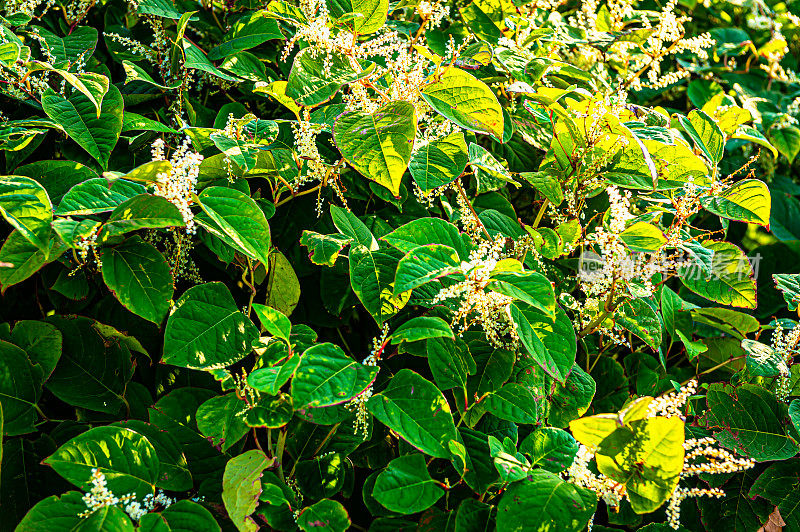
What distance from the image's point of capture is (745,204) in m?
1.42

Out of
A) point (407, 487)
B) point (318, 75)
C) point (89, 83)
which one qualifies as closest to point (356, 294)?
point (407, 487)

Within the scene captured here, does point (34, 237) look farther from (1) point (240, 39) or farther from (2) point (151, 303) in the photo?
(1) point (240, 39)

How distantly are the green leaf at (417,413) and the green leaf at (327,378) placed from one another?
0.21ft

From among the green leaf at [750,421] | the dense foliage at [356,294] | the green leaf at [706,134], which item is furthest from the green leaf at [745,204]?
the green leaf at [750,421]

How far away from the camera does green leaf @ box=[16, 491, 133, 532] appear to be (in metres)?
0.91

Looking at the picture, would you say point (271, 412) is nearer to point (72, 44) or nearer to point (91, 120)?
point (91, 120)

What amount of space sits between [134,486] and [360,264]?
1.79ft

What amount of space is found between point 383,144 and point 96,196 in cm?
52

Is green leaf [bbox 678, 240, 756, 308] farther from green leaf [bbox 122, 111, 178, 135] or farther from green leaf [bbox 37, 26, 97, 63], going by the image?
green leaf [bbox 37, 26, 97, 63]

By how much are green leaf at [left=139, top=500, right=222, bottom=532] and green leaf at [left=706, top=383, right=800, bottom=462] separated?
3.54ft

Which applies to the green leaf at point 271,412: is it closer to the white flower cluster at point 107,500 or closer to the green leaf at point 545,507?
the white flower cluster at point 107,500

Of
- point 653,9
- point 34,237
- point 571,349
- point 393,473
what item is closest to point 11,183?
point 34,237

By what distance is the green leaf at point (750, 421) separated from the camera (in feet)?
4.36

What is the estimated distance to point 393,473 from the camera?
3.62 feet
